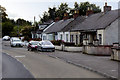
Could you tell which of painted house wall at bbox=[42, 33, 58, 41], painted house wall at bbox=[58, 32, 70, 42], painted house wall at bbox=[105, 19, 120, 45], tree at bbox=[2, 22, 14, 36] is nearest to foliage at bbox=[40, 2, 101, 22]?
tree at bbox=[2, 22, 14, 36]

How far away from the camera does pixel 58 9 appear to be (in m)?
89.4

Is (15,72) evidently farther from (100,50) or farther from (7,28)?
(7,28)

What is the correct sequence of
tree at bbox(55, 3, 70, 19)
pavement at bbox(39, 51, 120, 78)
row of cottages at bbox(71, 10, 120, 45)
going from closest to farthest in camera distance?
1. pavement at bbox(39, 51, 120, 78)
2. row of cottages at bbox(71, 10, 120, 45)
3. tree at bbox(55, 3, 70, 19)

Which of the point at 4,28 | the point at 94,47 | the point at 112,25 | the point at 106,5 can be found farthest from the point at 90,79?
the point at 4,28

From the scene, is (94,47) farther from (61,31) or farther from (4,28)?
(4,28)

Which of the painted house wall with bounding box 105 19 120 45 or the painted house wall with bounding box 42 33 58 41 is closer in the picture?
the painted house wall with bounding box 105 19 120 45

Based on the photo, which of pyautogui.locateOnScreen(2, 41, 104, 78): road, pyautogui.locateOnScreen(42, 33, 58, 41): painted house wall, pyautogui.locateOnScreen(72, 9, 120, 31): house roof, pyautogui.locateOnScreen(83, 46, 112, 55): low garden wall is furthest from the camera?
pyautogui.locateOnScreen(42, 33, 58, 41): painted house wall

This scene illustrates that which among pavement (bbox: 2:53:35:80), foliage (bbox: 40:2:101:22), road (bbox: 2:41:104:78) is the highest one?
foliage (bbox: 40:2:101:22)

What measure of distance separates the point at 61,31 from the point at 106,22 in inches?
636

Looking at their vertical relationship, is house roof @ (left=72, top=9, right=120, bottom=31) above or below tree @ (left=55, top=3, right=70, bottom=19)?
below

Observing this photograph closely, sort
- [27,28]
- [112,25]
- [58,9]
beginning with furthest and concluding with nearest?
[58,9]
[27,28]
[112,25]

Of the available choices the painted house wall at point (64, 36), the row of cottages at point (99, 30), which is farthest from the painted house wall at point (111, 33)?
the painted house wall at point (64, 36)

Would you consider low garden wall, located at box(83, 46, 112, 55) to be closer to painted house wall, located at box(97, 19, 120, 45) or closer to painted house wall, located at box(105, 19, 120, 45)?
painted house wall, located at box(97, 19, 120, 45)

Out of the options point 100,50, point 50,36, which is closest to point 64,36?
point 50,36
